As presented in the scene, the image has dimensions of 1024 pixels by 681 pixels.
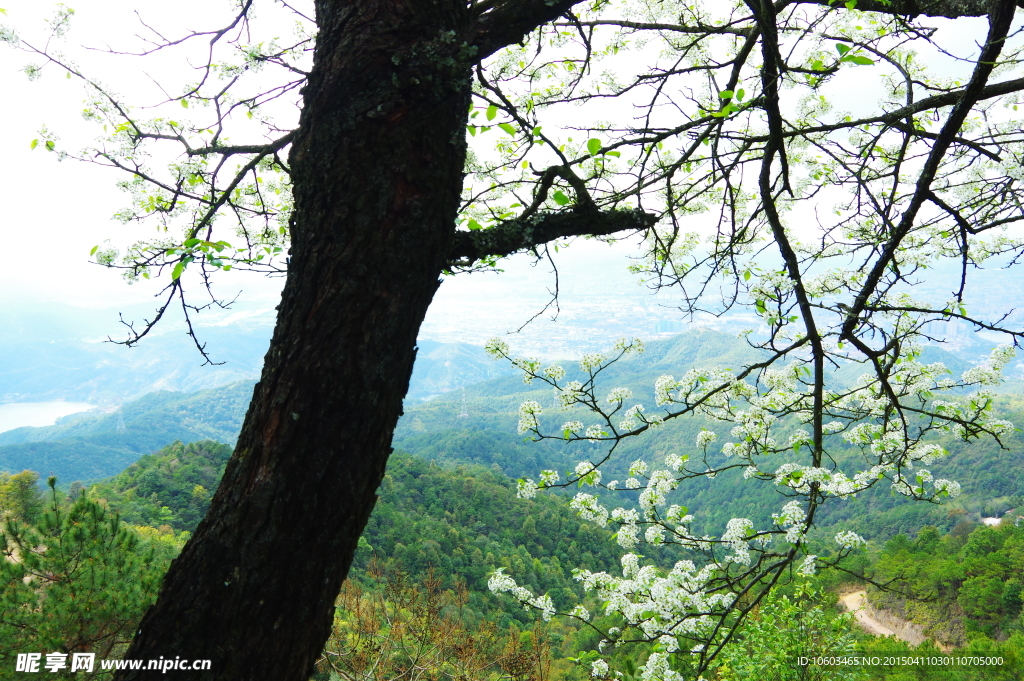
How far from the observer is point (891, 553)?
1489 inches

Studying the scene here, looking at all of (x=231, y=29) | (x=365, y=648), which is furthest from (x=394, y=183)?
(x=365, y=648)

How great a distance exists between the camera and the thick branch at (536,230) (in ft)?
5.15

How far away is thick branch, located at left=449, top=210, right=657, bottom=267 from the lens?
157 cm

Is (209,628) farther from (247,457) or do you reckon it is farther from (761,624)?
(761,624)

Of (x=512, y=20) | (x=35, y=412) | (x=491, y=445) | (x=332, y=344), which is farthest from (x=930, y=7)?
(x=35, y=412)

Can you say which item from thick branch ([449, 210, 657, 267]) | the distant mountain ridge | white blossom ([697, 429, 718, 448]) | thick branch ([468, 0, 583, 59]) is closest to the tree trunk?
thick branch ([468, 0, 583, 59])

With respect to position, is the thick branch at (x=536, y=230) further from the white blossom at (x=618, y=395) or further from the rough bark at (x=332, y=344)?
the white blossom at (x=618, y=395)

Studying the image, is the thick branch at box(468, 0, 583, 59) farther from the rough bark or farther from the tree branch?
the tree branch

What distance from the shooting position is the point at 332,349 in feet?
3.60

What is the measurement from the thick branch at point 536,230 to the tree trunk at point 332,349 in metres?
0.26

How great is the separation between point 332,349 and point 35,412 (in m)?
245

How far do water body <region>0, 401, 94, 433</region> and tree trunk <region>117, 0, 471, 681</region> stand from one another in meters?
211

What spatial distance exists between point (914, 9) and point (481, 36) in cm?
185

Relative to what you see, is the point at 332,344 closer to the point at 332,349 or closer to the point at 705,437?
the point at 332,349
